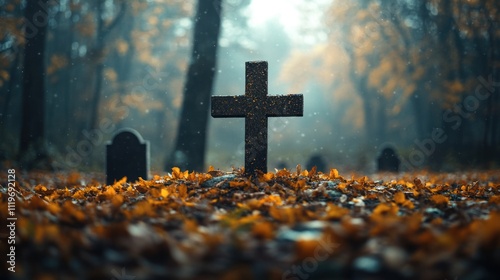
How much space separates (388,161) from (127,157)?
955 centimetres

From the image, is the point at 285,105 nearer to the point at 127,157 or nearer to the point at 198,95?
the point at 127,157

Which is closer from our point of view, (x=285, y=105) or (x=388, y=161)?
(x=285, y=105)

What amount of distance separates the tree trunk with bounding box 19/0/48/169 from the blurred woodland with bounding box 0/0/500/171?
0.10ft

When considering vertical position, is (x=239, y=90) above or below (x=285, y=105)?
above

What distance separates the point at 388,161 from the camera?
44.5 feet

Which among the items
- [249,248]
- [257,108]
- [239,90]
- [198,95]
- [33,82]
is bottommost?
[249,248]

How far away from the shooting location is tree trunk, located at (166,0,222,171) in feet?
31.3

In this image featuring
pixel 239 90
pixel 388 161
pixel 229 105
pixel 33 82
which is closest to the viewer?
pixel 229 105

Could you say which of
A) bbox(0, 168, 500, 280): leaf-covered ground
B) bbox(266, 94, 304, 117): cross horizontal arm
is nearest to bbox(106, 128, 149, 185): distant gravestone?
bbox(266, 94, 304, 117): cross horizontal arm

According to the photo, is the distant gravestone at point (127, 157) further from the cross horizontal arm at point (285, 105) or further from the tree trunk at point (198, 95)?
the cross horizontal arm at point (285, 105)

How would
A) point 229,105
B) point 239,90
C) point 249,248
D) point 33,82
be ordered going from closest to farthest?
point 249,248, point 229,105, point 33,82, point 239,90

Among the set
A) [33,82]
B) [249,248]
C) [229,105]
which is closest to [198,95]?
[229,105]

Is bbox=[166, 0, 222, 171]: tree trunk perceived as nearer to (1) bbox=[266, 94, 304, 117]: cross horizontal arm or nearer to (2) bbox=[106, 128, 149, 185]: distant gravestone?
(2) bbox=[106, 128, 149, 185]: distant gravestone

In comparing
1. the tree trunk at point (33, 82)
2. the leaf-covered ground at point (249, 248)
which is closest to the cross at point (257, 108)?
the leaf-covered ground at point (249, 248)
